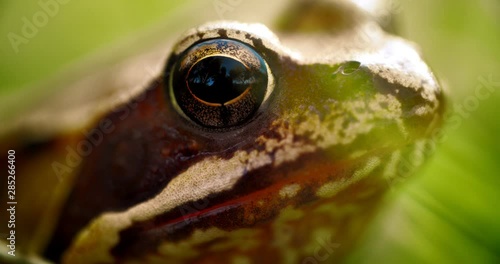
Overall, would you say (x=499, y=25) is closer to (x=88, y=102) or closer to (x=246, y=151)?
(x=246, y=151)

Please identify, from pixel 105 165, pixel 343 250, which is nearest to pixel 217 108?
pixel 105 165

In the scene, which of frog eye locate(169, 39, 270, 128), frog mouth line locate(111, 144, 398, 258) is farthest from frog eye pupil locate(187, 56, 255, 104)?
frog mouth line locate(111, 144, 398, 258)

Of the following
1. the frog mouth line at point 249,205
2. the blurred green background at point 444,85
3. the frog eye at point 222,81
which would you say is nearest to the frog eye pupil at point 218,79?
the frog eye at point 222,81

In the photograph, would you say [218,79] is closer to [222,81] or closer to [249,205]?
[222,81]

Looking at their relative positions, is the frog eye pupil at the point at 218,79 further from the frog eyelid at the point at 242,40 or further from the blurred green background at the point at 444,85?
the blurred green background at the point at 444,85

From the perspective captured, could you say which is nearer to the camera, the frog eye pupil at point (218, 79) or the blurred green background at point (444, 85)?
the frog eye pupil at point (218, 79)

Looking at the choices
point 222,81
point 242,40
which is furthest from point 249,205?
point 242,40

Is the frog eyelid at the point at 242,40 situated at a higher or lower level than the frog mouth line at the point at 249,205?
higher

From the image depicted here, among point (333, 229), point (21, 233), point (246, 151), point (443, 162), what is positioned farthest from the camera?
point (21, 233)
